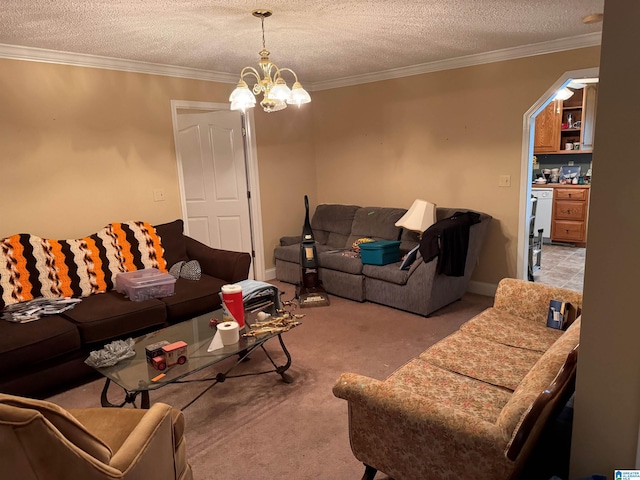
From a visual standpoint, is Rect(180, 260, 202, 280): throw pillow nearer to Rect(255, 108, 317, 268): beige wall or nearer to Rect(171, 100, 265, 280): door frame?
Rect(171, 100, 265, 280): door frame

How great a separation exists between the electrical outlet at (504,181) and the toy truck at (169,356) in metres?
3.21

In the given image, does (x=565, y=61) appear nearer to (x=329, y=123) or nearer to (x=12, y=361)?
(x=329, y=123)

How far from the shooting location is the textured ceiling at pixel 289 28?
258cm

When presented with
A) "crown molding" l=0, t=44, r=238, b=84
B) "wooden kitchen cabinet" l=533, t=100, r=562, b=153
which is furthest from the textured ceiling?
"wooden kitchen cabinet" l=533, t=100, r=562, b=153

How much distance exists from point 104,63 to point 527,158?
12.3 feet

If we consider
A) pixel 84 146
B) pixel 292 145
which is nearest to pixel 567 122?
pixel 292 145

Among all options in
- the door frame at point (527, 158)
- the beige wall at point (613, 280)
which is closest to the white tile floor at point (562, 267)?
the door frame at point (527, 158)

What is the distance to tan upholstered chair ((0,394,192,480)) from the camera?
112 cm

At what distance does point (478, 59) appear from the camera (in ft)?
13.4

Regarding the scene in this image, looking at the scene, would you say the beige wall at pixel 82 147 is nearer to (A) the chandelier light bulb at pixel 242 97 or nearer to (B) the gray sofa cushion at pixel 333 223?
(A) the chandelier light bulb at pixel 242 97

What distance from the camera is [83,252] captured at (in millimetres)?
3484

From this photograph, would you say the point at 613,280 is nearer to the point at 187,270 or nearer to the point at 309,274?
the point at 187,270

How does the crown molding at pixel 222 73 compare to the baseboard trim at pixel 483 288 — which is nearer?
the crown molding at pixel 222 73

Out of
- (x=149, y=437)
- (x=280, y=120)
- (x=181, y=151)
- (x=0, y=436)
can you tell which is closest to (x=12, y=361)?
(x=149, y=437)
